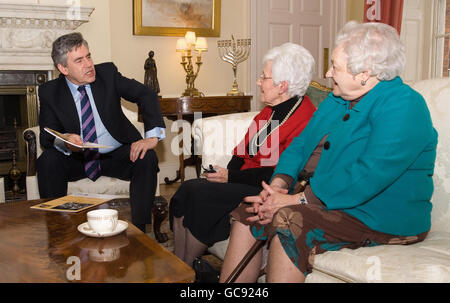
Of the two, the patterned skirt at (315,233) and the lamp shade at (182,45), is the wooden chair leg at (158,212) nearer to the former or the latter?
the patterned skirt at (315,233)

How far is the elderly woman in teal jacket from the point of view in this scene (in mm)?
1364

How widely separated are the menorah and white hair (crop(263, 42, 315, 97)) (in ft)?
8.27

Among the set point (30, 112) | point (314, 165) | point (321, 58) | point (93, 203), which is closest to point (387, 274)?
point (314, 165)

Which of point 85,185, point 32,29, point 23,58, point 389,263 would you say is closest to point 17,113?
point 23,58

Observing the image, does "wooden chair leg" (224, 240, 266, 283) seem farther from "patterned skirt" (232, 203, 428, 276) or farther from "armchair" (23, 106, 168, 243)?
"armchair" (23, 106, 168, 243)

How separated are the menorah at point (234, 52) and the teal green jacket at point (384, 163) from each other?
3027mm

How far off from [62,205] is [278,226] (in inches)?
36.0

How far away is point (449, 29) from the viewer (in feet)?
14.0

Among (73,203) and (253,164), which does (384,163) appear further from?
(73,203)

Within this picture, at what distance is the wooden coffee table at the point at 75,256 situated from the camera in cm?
114

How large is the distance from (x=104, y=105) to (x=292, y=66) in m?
1.21

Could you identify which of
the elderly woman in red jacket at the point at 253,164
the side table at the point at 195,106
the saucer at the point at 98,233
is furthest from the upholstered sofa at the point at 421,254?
the side table at the point at 195,106

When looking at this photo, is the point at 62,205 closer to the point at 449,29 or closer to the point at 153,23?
the point at 153,23

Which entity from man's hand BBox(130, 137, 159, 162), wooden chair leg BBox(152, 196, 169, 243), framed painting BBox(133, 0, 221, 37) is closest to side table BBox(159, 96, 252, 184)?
framed painting BBox(133, 0, 221, 37)
